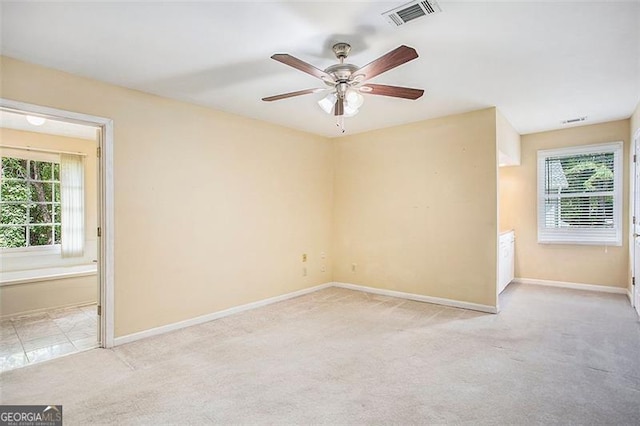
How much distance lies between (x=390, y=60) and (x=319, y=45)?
66 cm

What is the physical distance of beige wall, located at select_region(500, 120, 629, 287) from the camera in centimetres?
510

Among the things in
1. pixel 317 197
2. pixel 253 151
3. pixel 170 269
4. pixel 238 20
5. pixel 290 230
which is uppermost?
pixel 238 20

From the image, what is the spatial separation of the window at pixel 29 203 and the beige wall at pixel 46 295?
3.86ft

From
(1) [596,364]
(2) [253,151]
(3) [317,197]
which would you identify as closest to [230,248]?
(2) [253,151]

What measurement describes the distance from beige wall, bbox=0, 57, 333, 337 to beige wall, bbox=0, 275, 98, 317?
4.21ft

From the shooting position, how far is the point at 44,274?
4.67 metres

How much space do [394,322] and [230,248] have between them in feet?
7.15

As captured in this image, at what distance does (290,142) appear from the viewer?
16.9 ft

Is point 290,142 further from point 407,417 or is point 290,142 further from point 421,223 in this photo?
point 407,417

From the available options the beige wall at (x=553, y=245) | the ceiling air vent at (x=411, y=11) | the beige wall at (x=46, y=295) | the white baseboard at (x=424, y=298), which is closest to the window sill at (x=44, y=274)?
the beige wall at (x=46, y=295)

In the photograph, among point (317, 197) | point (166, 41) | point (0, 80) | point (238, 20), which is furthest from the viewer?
point (317, 197)

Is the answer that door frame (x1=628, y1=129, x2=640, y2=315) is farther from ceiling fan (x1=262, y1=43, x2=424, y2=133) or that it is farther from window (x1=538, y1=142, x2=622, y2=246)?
ceiling fan (x1=262, y1=43, x2=424, y2=133)

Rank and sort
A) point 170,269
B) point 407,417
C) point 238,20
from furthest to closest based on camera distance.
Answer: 1. point 170,269
2. point 238,20
3. point 407,417

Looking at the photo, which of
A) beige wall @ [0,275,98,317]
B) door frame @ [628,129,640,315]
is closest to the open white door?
door frame @ [628,129,640,315]
